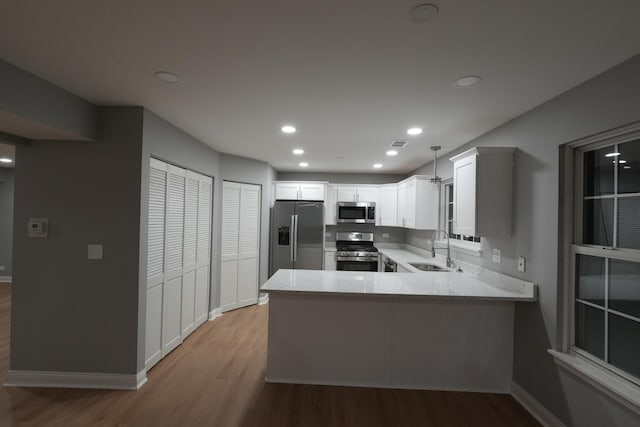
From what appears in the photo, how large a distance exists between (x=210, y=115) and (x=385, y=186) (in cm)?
377

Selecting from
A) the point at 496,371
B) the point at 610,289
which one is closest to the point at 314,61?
the point at 610,289

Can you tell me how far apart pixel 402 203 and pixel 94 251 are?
A: 4263mm

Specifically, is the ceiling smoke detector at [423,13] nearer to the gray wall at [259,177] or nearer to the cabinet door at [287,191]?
the gray wall at [259,177]

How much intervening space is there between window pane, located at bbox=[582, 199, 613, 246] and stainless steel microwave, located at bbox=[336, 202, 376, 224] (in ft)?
12.4

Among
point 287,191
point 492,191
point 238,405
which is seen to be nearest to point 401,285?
point 492,191

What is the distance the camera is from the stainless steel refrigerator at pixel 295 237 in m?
5.10

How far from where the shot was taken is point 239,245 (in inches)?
181

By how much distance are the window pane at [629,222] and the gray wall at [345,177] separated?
437 centimetres

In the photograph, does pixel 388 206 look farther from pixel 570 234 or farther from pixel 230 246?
pixel 570 234

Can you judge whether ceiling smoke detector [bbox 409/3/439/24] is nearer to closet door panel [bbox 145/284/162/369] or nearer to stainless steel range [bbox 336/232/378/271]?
closet door panel [bbox 145/284/162/369]

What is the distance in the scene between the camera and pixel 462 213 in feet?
9.43

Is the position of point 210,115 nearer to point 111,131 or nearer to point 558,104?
point 111,131

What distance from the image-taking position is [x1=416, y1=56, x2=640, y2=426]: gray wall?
5.62ft

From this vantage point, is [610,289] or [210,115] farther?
[210,115]
